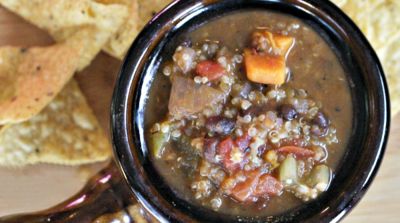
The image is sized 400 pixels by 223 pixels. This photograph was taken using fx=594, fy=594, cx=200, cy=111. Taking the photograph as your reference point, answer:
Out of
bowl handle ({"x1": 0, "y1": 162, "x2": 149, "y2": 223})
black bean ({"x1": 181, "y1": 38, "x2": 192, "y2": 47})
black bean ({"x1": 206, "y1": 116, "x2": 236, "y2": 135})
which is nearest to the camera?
black bean ({"x1": 206, "y1": 116, "x2": 236, "y2": 135})

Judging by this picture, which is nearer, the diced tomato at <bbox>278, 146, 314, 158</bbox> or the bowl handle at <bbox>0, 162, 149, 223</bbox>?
→ the diced tomato at <bbox>278, 146, 314, 158</bbox>

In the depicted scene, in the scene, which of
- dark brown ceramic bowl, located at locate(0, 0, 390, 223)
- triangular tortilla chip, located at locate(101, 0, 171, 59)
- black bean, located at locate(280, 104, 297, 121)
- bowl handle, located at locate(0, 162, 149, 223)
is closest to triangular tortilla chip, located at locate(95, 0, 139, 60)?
triangular tortilla chip, located at locate(101, 0, 171, 59)

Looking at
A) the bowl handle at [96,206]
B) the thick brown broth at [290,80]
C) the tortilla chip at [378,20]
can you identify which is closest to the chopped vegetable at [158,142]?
the thick brown broth at [290,80]

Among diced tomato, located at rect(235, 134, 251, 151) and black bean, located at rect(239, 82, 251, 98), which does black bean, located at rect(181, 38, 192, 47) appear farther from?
diced tomato, located at rect(235, 134, 251, 151)

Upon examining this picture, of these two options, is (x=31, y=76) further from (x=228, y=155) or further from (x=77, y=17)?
(x=228, y=155)

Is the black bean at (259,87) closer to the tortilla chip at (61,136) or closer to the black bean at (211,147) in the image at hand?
the black bean at (211,147)

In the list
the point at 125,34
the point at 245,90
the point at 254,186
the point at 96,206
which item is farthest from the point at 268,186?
the point at 125,34

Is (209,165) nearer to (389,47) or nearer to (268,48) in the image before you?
(268,48)
